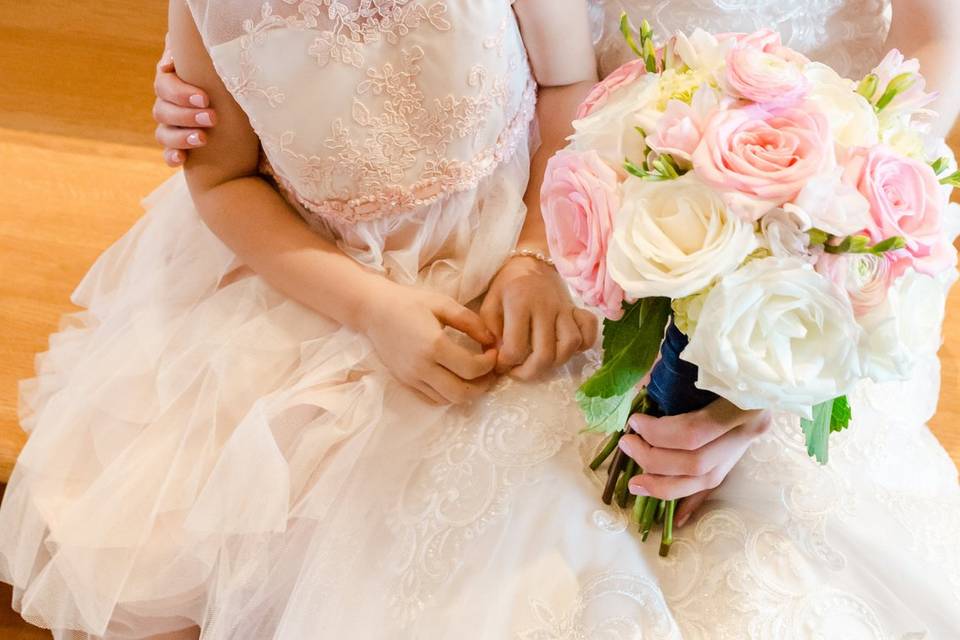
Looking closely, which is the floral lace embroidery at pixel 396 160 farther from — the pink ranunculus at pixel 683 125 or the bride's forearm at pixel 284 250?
the pink ranunculus at pixel 683 125

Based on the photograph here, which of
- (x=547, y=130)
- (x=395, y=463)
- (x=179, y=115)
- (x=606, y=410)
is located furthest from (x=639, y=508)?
(x=179, y=115)

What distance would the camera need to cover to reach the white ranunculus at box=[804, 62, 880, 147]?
21.8 inches

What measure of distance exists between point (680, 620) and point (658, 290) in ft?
1.10

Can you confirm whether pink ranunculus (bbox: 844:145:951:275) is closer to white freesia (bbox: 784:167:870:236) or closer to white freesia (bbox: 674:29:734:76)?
white freesia (bbox: 784:167:870:236)

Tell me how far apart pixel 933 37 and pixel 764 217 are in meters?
0.60

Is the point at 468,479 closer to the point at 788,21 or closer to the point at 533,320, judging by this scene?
the point at 533,320

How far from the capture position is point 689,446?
2.33ft

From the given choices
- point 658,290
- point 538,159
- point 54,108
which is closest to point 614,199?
point 658,290

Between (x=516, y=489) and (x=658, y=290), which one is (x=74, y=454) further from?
(x=658, y=290)

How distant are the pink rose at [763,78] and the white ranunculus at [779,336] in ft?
0.35

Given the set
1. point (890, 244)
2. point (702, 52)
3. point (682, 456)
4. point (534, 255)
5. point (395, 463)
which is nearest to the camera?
point (890, 244)

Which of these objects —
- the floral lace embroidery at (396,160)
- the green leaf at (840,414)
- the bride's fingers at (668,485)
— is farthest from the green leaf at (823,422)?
the floral lace embroidery at (396,160)

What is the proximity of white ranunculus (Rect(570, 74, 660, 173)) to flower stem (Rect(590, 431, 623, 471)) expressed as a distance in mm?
282

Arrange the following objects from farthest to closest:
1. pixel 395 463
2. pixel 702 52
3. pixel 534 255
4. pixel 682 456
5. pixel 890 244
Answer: pixel 534 255 → pixel 395 463 → pixel 682 456 → pixel 702 52 → pixel 890 244
